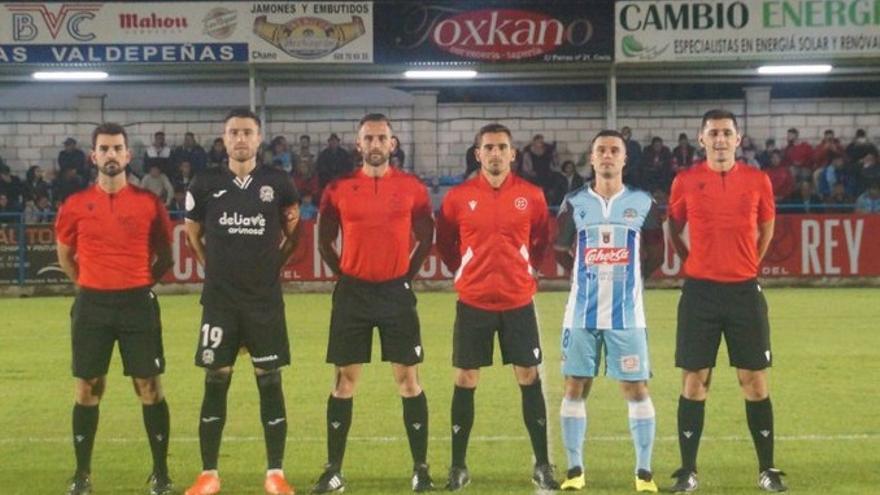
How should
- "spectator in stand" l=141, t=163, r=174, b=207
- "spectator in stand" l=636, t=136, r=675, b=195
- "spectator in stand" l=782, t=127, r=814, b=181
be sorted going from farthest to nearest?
"spectator in stand" l=782, t=127, r=814, b=181 → "spectator in stand" l=636, t=136, r=675, b=195 → "spectator in stand" l=141, t=163, r=174, b=207

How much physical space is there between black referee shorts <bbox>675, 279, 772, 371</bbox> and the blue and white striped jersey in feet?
1.09

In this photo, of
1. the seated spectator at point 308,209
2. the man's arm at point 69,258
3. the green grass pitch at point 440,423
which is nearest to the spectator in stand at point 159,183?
the seated spectator at point 308,209

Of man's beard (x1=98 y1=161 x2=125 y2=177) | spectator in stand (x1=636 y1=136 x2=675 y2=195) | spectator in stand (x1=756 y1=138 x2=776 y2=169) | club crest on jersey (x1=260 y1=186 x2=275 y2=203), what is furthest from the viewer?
spectator in stand (x1=756 y1=138 x2=776 y2=169)

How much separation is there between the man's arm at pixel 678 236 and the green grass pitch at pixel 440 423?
137 centimetres

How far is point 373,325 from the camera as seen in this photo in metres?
8.46

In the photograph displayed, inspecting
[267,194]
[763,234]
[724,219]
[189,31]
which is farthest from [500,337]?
[189,31]

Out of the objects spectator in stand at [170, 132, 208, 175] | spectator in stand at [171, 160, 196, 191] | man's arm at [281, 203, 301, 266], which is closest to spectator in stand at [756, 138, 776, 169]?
spectator in stand at [170, 132, 208, 175]

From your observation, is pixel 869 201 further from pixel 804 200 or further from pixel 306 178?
pixel 306 178

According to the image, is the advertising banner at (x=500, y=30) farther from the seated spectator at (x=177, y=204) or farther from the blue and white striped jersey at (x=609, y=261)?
the blue and white striped jersey at (x=609, y=261)

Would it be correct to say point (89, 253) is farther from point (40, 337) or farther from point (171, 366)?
point (40, 337)

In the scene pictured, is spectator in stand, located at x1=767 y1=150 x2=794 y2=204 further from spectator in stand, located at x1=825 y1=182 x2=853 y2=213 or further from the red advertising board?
the red advertising board

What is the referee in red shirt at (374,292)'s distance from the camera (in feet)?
27.6

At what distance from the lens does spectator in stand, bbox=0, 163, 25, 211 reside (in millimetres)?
24875

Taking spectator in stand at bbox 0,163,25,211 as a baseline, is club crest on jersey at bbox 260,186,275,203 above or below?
below
